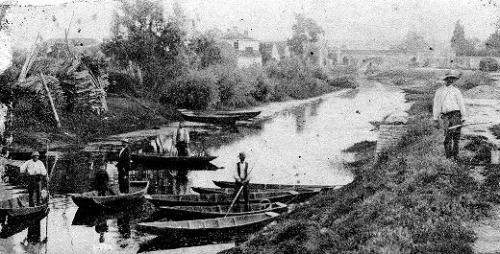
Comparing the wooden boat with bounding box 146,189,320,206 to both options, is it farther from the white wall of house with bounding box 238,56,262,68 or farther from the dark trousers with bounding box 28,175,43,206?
the white wall of house with bounding box 238,56,262,68

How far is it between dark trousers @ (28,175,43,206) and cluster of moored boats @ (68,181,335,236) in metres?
1.02

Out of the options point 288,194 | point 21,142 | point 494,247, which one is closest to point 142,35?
point 21,142

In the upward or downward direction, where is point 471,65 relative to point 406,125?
upward

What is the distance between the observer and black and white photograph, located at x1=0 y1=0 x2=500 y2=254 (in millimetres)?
10367

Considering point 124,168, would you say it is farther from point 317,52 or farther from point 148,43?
point 317,52

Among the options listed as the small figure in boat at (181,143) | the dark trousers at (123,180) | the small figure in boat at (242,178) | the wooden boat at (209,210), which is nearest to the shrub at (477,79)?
the small figure in boat at (181,143)

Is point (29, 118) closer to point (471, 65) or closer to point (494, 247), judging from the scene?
point (471, 65)

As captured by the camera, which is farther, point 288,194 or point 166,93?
point 166,93

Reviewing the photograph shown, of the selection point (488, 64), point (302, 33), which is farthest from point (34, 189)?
point (302, 33)

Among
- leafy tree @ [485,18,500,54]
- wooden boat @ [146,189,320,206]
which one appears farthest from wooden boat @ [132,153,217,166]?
leafy tree @ [485,18,500,54]

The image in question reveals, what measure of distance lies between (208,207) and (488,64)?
798 inches

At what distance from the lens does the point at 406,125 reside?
71.3ft

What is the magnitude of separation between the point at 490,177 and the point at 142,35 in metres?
37.3

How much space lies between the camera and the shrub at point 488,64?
2702 cm
